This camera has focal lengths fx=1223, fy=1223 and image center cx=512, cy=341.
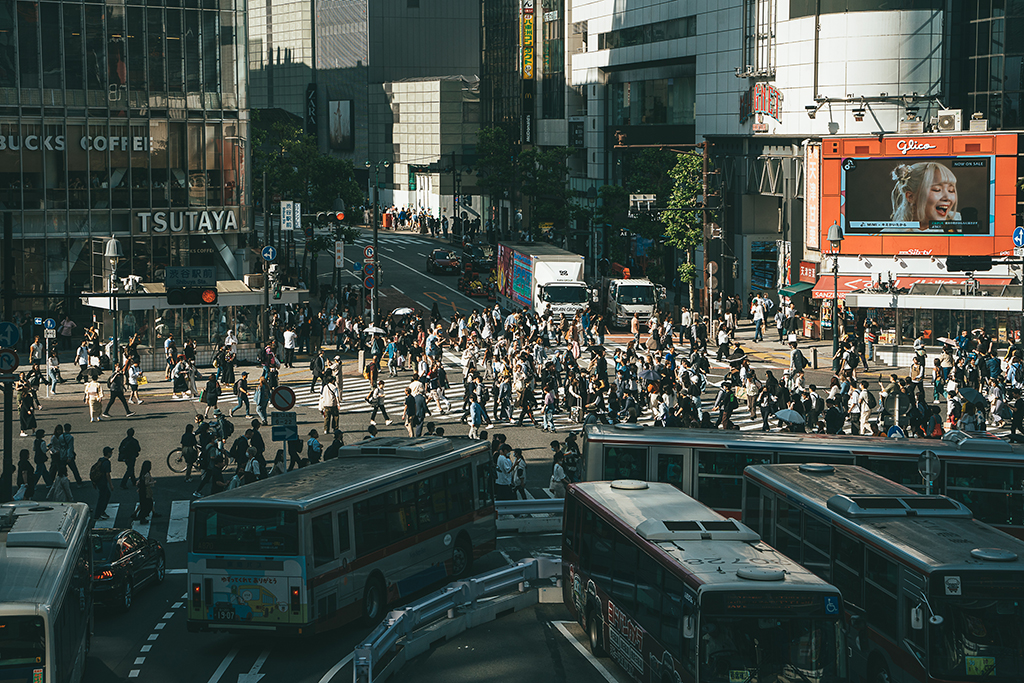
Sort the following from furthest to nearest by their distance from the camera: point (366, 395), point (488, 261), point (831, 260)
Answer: point (488, 261), point (831, 260), point (366, 395)

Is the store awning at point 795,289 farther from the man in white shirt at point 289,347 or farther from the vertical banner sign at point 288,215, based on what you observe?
the vertical banner sign at point 288,215

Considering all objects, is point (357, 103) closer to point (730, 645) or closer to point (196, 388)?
point (196, 388)

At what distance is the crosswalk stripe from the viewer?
27.8 m

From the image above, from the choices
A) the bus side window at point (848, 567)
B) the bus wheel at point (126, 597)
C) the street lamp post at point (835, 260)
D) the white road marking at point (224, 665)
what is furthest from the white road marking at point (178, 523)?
the street lamp post at point (835, 260)

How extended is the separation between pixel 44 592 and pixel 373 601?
6.74 meters

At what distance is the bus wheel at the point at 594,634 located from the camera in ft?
61.0

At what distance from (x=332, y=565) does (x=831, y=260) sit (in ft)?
133

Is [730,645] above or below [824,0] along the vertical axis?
below

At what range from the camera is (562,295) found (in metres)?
57.1

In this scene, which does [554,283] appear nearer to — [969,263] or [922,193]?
[922,193]

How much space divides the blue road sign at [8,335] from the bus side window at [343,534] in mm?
12792

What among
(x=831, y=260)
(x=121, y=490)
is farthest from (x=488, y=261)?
(x=121, y=490)

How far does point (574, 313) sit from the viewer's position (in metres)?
56.9

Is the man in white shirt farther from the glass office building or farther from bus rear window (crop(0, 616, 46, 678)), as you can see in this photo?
bus rear window (crop(0, 616, 46, 678))
